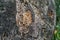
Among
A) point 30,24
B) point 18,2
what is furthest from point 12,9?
point 30,24

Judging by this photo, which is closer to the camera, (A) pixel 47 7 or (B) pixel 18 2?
(B) pixel 18 2

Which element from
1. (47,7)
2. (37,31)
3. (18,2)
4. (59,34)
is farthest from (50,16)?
(59,34)

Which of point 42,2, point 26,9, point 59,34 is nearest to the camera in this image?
point 26,9

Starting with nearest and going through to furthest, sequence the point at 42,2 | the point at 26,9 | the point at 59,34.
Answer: the point at 26,9, the point at 42,2, the point at 59,34

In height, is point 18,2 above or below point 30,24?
above

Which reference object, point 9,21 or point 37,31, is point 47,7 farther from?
point 9,21

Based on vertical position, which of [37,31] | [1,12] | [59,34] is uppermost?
[1,12]
